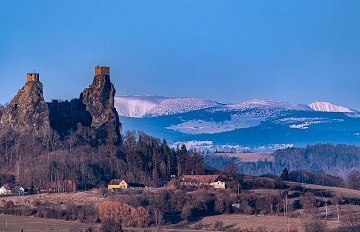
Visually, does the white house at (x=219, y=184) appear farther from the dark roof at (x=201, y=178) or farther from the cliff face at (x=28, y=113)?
the cliff face at (x=28, y=113)

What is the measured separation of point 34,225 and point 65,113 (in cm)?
A: 2592

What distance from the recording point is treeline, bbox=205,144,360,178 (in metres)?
145

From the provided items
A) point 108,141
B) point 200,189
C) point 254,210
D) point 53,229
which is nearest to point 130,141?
point 108,141

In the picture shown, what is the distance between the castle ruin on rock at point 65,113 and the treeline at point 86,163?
132 cm

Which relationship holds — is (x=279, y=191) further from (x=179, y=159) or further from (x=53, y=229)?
(x=53, y=229)

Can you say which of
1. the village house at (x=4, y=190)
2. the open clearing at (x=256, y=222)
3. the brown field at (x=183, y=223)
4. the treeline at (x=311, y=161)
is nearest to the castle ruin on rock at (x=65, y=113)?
the village house at (x=4, y=190)

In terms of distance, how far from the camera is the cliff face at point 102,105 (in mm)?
81812

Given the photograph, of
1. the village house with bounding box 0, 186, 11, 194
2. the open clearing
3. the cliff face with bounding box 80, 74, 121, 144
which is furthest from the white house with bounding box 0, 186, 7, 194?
the open clearing

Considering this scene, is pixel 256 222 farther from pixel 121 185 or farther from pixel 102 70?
pixel 102 70

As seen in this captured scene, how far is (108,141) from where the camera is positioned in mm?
79750

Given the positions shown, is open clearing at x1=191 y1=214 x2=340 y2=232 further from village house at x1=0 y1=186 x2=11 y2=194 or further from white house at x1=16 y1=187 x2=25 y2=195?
village house at x1=0 y1=186 x2=11 y2=194

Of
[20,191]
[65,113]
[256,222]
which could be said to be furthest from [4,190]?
[256,222]

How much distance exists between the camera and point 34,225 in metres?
58.6

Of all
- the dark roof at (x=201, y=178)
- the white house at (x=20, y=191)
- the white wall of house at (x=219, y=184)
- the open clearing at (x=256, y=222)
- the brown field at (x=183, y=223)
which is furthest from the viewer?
the dark roof at (x=201, y=178)
